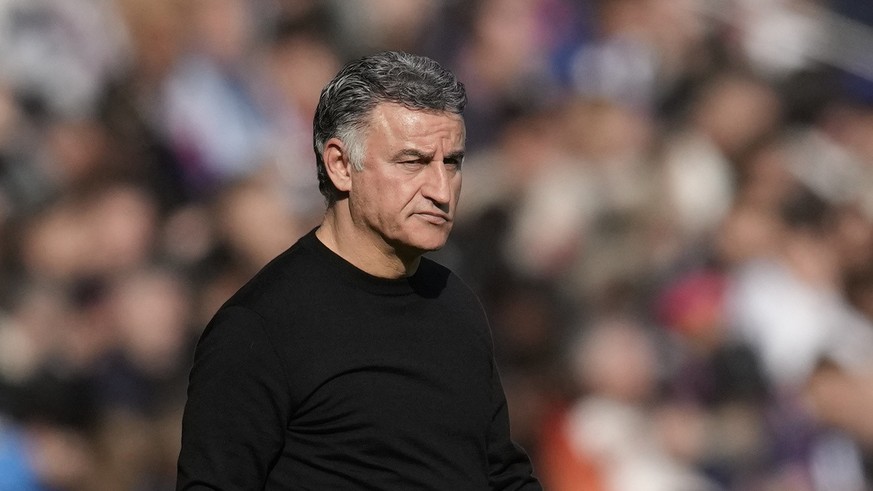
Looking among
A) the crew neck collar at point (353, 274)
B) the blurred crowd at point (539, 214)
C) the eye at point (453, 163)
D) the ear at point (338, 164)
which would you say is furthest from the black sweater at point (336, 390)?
the blurred crowd at point (539, 214)

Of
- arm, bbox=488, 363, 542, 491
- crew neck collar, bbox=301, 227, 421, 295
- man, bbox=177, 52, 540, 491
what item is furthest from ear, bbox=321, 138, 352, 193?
arm, bbox=488, 363, 542, 491

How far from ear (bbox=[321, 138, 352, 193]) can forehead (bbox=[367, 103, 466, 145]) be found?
7cm

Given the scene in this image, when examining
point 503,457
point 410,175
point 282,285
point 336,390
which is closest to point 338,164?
point 410,175

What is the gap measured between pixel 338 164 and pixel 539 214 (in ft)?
9.24

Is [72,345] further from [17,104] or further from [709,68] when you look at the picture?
[709,68]

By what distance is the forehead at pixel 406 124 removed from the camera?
2430 mm

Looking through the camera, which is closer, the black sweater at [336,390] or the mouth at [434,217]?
the black sweater at [336,390]

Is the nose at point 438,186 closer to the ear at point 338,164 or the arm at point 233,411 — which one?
the ear at point 338,164

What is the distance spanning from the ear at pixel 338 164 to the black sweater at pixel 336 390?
13 centimetres

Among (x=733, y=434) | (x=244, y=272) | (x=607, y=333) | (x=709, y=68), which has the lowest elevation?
(x=733, y=434)

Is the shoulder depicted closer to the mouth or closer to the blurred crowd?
the mouth

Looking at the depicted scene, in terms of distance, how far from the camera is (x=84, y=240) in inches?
180

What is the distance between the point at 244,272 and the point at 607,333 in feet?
4.94

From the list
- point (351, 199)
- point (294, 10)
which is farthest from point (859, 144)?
point (351, 199)
